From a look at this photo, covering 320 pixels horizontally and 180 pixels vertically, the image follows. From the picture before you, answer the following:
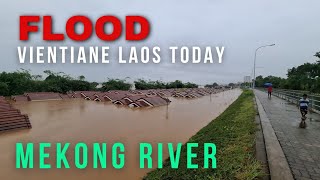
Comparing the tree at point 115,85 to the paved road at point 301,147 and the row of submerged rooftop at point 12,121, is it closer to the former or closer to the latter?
the row of submerged rooftop at point 12,121

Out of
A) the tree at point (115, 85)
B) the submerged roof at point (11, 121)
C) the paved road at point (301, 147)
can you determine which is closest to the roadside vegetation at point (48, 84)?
the tree at point (115, 85)

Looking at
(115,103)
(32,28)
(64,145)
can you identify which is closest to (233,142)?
(32,28)

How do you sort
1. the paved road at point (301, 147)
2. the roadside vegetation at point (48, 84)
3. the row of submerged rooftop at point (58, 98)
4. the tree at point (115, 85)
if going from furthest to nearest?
the tree at point (115, 85), the roadside vegetation at point (48, 84), the row of submerged rooftop at point (58, 98), the paved road at point (301, 147)

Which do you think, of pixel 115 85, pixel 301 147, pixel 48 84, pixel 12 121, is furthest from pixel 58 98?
pixel 301 147

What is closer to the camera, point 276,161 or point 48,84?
point 276,161

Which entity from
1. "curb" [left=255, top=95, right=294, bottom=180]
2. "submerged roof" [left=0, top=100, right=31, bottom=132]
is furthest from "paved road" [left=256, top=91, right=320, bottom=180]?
"submerged roof" [left=0, top=100, right=31, bottom=132]

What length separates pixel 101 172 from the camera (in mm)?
7082

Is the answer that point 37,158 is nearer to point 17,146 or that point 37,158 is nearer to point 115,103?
point 17,146

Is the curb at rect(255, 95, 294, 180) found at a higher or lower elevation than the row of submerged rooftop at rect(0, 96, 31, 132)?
higher

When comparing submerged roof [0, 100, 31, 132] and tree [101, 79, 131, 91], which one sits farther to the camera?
tree [101, 79, 131, 91]

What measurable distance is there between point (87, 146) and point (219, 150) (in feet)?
20.9

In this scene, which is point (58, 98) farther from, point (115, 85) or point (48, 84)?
point (115, 85)

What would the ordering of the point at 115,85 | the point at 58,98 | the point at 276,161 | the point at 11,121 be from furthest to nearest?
the point at 115,85 < the point at 58,98 < the point at 11,121 < the point at 276,161

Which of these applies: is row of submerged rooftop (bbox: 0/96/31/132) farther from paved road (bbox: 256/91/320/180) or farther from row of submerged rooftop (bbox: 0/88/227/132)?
paved road (bbox: 256/91/320/180)
